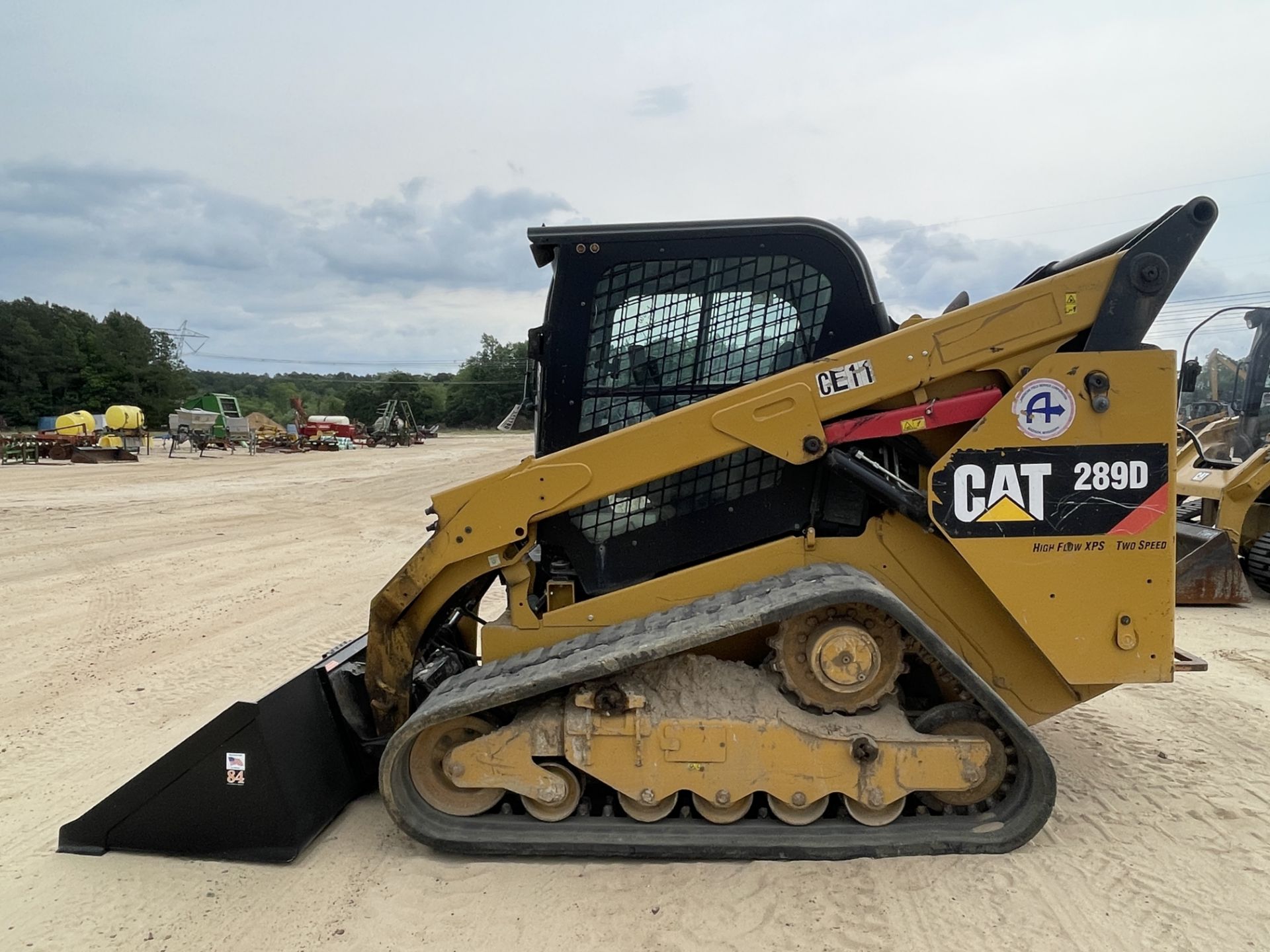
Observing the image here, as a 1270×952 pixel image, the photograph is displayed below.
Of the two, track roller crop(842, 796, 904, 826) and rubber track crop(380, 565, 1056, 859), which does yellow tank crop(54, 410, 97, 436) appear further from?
track roller crop(842, 796, 904, 826)

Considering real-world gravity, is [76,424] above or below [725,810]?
above

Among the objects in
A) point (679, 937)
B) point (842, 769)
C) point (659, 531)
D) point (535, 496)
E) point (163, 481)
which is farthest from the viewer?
point (163, 481)

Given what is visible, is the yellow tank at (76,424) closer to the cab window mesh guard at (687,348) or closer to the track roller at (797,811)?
the cab window mesh guard at (687,348)

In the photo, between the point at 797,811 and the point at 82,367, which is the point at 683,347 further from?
the point at 82,367

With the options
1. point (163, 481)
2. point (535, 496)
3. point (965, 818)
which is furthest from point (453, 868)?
point (163, 481)

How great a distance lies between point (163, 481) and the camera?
61.7 ft

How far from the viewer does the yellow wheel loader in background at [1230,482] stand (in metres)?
7.51

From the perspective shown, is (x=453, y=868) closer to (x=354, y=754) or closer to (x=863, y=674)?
(x=354, y=754)

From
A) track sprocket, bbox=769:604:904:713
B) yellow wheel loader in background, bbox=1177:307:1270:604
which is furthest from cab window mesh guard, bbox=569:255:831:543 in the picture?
yellow wheel loader in background, bbox=1177:307:1270:604

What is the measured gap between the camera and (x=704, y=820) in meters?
3.37

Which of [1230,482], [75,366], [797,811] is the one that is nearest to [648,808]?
[797,811]

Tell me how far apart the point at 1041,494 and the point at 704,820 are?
1.90 meters

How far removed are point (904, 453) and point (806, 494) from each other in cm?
45

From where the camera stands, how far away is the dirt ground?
2.83m
